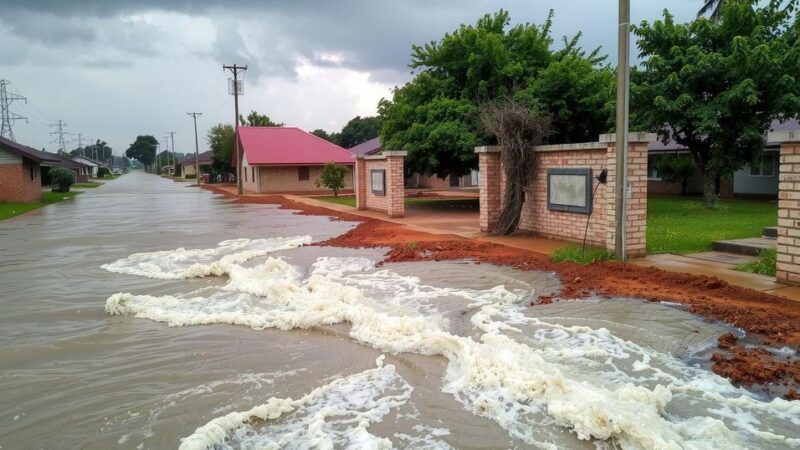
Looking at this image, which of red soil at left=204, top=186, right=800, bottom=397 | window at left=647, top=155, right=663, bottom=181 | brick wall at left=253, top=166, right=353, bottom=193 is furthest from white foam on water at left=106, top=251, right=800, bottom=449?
brick wall at left=253, top=166, right=353, bottom=193

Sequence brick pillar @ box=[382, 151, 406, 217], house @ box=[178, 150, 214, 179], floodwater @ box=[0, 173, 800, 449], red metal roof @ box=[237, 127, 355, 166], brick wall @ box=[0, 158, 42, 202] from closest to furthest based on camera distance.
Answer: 1. floodwater @ box=[0, 173, 800, 449]
2. brick pillar @ box=[382, 151, 406, 217]
3. brick wall @ box=[0, 158, 42, 202]
4. red metal roof @ box=[237, 127, 355, 166]
5. house @ box=[178, 150, 214, 179]

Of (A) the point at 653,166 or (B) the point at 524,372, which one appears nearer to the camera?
(B) the point at 524,372

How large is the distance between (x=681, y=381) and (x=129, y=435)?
4.57m

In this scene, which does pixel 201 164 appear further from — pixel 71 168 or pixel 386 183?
pixel 386 183

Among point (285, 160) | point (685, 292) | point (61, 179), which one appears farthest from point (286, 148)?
point (685, 292)

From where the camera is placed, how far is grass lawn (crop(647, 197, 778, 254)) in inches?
449

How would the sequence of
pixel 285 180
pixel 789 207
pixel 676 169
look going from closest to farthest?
pixel 789 207, pixel 676 169, pixel 285 180

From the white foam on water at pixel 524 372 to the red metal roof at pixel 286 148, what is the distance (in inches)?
1414

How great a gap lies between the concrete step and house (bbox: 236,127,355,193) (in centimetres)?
3456

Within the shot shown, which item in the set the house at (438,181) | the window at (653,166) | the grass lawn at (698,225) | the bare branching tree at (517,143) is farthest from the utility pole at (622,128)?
the house at (438,181)

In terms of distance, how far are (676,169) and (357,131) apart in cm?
6149

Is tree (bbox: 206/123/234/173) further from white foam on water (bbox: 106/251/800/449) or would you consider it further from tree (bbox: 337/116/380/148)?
white foam on water (bbox: 106/251/800/449)

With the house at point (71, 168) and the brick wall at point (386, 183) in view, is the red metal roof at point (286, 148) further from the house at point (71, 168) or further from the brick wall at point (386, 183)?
the house at point (71, 168)

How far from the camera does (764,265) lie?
873 cm
